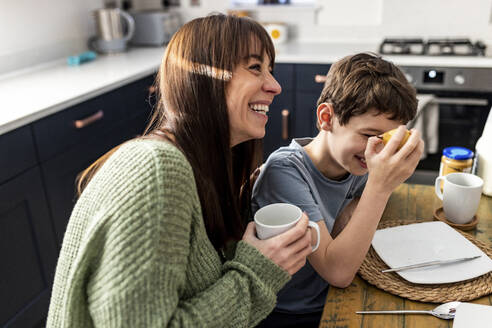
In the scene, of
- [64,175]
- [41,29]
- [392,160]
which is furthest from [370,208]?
[41,29]

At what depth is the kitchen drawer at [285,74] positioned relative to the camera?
Answer: 2.79 metres

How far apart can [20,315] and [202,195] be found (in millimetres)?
1296

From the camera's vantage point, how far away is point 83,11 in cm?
304

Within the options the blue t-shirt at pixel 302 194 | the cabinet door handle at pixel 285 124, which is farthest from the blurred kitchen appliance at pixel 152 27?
the blue t-shirt at pixel 302 194

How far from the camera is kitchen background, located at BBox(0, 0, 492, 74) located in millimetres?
2537

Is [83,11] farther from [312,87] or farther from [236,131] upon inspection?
[236,131]

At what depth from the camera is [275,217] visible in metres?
0.91

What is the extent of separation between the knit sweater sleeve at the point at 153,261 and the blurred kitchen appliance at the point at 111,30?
248cm

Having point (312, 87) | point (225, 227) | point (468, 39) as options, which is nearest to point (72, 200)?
point (225, 227)

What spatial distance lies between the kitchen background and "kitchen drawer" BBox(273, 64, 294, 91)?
2.21 feet

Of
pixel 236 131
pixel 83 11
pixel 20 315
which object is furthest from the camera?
pixel 83 11

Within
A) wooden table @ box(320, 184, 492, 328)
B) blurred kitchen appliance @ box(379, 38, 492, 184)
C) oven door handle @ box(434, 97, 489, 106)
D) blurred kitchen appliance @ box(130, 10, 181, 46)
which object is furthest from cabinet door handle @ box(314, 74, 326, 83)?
wooden table @ box(320, 184, 492, 328)

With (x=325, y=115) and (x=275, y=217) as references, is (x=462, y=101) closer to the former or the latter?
(x=325, y=115)

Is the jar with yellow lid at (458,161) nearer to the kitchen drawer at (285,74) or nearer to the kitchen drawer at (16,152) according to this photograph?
the kitchen drawer at (16,152)
